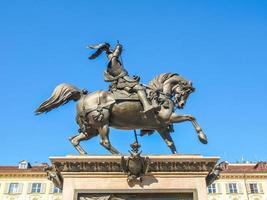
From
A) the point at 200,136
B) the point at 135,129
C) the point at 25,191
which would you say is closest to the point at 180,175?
the point at 200,136

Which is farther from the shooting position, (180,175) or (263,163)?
(263,163)

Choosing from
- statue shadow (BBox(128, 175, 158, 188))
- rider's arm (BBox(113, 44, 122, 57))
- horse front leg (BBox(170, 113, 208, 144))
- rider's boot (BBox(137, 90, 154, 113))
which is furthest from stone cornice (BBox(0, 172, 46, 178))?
statue shadow (BBox(128, 175, 158, 188))

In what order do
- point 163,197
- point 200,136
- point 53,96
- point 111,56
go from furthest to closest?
1. point 111,56
2. point 53,96
3. point 200,136
4. point 163,197

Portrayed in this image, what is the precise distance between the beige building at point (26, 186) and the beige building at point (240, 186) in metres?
25.9

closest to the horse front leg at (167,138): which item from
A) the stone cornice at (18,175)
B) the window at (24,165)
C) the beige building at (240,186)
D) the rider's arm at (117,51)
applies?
the rider's arm at (117,51)

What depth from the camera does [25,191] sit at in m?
63.1

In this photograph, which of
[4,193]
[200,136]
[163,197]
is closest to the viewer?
[163,197]

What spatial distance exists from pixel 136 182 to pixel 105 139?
5.86 feet

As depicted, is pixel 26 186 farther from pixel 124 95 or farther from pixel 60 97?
pixel 124 95

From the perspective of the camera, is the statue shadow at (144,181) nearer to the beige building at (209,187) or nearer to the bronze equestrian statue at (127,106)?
the bronze equestrian statue at (127,106)

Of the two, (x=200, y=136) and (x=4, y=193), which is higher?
(x=4, y=193)

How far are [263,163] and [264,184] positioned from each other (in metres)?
4.55

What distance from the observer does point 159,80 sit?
40.3 feet

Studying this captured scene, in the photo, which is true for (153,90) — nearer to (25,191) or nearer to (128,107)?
(128,107)
